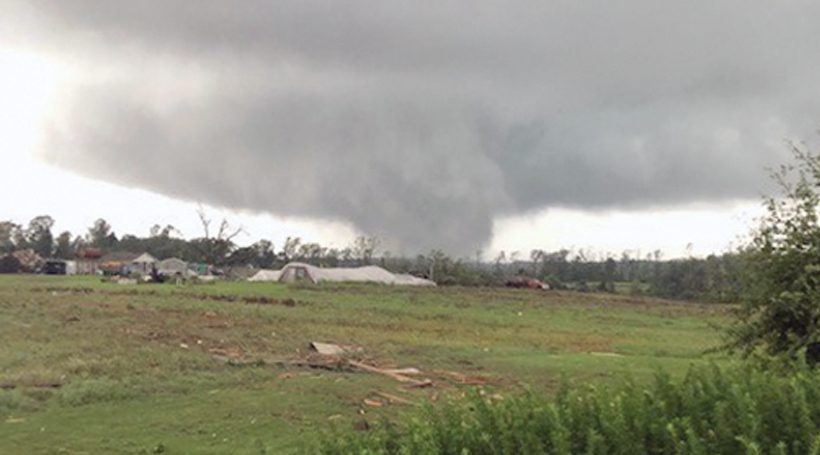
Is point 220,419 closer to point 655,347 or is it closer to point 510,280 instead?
point 655,347

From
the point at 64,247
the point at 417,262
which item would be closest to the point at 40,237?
the point at 64,247

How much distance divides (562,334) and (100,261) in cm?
9262

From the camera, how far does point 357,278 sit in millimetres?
68750

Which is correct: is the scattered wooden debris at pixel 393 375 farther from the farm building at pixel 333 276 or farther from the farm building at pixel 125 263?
the farm building at pixel 125 263

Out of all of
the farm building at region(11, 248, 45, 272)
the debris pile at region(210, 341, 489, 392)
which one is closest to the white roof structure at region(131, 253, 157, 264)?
the farm building at region(11, 248, 45, 272)

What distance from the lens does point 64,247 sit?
12600cm

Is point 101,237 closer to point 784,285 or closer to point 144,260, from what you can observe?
point 144,260

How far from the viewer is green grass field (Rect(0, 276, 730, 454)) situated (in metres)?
10.1

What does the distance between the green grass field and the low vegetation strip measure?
3.76 feet

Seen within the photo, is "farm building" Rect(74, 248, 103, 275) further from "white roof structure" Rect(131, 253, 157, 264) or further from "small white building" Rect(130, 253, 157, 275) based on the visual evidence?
"small white building" Rect(130, 253, 157, 275)

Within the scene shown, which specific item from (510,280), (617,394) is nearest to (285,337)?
(617,394)

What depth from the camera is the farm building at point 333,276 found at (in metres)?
64.9

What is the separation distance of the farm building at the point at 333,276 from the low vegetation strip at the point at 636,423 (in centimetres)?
5616

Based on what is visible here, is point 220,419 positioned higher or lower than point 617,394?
lower
